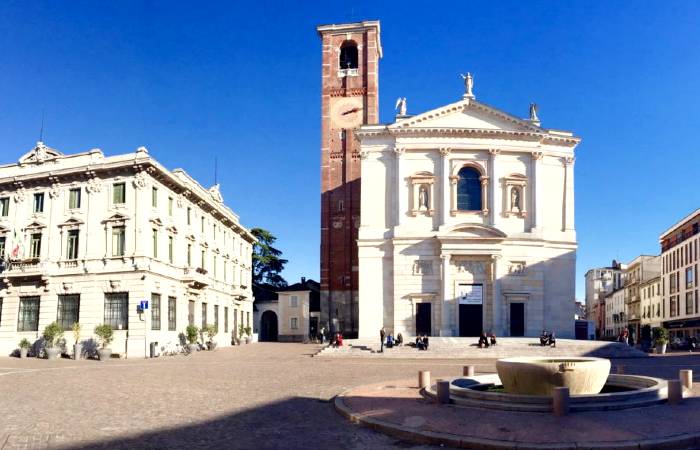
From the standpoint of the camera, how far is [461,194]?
53.5 metres

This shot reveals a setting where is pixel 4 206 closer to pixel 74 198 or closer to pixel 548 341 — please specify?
pixel 74 198

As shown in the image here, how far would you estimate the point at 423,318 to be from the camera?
5200cm

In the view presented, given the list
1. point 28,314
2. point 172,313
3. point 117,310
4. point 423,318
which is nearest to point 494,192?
point 423,318

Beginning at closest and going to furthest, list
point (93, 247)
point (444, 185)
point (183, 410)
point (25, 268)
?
1. point (183, 410)
2. point (93, 247)
3. point (25, 268)
4. point (444, 185)

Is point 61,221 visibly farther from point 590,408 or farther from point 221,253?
point 590,408

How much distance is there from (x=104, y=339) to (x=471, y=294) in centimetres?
2736

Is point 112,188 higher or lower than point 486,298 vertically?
higher

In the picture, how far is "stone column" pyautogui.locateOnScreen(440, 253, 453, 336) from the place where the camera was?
50.6 meters

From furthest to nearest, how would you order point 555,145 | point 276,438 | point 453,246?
point 555,145 → point 453,246 → point 276,438

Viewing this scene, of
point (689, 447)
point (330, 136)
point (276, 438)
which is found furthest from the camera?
point (330, 136)

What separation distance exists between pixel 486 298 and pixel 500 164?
11042mm

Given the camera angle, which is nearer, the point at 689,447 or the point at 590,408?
the point at 689,447

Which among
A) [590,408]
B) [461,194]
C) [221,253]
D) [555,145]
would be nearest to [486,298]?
[461,194]

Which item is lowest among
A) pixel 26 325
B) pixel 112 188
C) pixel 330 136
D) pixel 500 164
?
pixel 26 325
